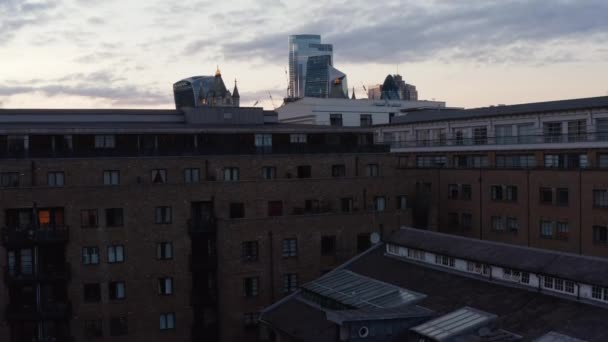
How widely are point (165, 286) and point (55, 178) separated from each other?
1267 cm

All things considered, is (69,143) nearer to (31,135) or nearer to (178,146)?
(31,135)

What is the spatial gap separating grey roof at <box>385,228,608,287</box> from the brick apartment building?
29.5 ft

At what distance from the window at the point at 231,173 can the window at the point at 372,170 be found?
1352 centimetres

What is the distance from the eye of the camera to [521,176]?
64.4 m

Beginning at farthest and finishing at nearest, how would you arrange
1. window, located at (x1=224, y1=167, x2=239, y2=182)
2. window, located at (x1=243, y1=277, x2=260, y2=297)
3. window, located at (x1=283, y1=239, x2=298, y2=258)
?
window, located at (x1=224, y1=167, x2=239, y2=182), window, located at (x1=283, y1=239, x2=298, y2=258), window, located at (x1=243, y1=277, x2=260, y2=297)

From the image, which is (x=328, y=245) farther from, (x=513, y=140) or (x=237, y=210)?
(x=513, y=140)

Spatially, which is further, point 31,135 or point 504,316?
point 31,135

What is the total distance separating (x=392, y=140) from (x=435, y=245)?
48.4 meters

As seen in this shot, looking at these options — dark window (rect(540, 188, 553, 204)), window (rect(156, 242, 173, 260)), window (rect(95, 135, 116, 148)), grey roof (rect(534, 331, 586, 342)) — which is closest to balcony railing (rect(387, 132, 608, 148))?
dark window (rect(540, 188, 553, 204))

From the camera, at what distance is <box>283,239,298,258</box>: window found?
55531 mm

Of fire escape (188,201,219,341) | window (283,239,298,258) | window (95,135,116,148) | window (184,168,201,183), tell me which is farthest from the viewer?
window (184,168,201,183)

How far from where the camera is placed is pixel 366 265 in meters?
52.2

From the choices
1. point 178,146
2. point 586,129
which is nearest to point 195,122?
point 178,146

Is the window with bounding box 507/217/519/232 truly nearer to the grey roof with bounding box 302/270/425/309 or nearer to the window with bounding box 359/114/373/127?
the grey roof with bounding box 302/270/425/309
